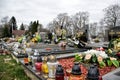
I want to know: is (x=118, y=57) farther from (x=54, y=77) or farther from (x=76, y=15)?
(x=76, y=15)

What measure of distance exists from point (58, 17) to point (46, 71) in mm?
68622

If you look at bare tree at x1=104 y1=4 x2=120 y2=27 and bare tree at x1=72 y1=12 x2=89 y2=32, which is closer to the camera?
bare tree at x1=104 y1=4 x2=120 y2=27

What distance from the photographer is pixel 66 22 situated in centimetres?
7225

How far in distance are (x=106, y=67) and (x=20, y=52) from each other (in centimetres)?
590

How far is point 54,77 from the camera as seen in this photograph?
15.9ft

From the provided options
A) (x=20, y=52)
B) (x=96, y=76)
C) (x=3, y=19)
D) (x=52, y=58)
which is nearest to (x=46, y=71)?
(x=52, y=58)

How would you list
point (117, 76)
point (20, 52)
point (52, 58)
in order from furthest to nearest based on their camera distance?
point (20, 52), point (52, 58), point (117, 76)

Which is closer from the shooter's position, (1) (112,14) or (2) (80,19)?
(1) (112,14)

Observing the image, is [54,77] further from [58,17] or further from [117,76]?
[58,17]

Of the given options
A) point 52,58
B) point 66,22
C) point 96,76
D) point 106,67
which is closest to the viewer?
point 96,76

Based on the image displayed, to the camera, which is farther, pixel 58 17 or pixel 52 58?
pixel 58 17

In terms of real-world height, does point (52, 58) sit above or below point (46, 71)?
above

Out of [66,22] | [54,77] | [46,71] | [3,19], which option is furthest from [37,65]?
[3,19]

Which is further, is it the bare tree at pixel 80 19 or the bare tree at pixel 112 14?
the bare tree at pixel 80 19
